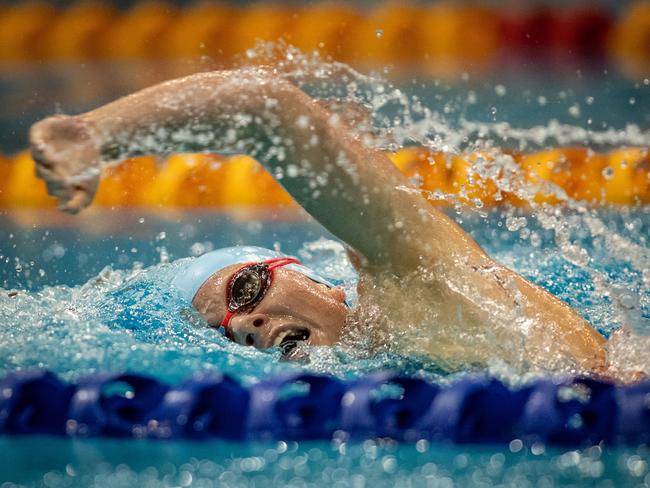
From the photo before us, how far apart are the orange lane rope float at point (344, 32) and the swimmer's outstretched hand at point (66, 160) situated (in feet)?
14.3

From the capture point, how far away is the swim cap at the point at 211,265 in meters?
2.11

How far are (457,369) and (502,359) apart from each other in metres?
0.10

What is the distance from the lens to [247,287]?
1.94 m

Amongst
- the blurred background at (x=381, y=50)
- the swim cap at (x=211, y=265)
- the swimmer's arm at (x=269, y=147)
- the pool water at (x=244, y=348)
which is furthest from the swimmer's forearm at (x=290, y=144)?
the blurred background at (x=381, y=50)

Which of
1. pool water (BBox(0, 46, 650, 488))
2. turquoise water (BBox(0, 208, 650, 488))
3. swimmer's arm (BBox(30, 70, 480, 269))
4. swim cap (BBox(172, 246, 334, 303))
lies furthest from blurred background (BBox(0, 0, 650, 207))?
swimmer's arm (BBox(30, 70, 480, 269))

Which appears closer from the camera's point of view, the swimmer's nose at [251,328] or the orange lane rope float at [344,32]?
the swimmer's nose at [251,328]

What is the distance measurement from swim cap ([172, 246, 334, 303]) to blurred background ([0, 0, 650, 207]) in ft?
7.22

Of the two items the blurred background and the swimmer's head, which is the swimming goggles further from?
the blurred background

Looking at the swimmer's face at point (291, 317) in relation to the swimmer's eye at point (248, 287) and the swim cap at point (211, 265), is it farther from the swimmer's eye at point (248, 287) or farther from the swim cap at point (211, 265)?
the swim cap at point (211, 265)

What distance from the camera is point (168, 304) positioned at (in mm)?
2236

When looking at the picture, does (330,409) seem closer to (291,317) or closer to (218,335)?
(291,317)

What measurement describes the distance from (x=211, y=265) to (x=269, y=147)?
2.17ft

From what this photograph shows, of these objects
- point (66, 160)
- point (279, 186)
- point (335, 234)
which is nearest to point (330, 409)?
point (335, 234)

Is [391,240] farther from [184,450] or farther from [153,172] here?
[153,172]
